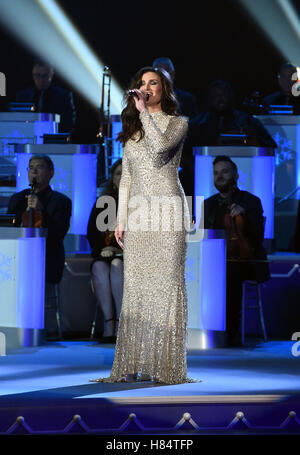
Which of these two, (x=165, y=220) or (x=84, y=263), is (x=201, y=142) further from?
(x=165, y=220)

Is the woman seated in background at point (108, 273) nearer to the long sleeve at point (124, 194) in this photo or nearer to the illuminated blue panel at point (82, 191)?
the illuminated blue panel at point (82, 191)

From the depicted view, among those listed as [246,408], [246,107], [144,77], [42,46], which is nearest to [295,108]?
[246,107]

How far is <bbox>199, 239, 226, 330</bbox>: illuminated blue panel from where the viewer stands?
686 cm

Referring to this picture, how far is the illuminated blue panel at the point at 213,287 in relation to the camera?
22.5ft

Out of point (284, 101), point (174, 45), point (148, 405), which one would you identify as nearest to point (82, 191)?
point (284, 101)

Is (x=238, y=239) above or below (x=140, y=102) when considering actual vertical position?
below

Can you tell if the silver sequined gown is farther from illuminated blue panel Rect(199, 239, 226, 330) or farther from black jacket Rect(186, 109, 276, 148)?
black jacket Rect(186, 109, 276, 148)

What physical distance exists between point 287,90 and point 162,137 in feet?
15.4

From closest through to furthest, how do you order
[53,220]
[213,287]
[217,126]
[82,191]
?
[213,287], [53,220], [82,191], [217,126]

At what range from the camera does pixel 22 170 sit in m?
8.46

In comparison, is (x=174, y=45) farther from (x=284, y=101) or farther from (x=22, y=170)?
(x=22, y=170)

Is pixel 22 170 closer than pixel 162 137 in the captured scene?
No

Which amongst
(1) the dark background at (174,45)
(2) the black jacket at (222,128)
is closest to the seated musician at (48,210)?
(2) the black jacket at (222,128)

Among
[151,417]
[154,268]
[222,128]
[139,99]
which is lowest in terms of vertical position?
[151,417]
